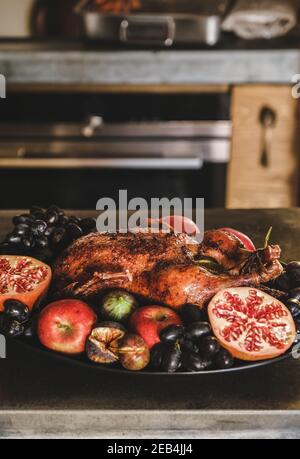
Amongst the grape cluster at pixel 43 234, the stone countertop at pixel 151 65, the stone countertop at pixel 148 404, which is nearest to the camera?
the stone countertop at pixel 148 404

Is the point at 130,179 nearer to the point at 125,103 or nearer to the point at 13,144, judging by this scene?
the point at 125,103

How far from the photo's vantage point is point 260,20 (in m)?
3.18

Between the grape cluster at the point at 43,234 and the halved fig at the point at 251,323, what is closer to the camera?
the halved fig at the point at 251,323

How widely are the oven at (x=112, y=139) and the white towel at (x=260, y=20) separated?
375 millimetres

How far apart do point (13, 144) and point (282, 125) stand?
120 cm

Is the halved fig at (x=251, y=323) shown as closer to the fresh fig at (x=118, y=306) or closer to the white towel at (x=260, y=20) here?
the fresh fig at (x=118, y=306)

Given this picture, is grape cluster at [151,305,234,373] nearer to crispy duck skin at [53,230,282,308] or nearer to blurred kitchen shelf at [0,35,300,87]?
crispy duck skin at [53,230,282,308]

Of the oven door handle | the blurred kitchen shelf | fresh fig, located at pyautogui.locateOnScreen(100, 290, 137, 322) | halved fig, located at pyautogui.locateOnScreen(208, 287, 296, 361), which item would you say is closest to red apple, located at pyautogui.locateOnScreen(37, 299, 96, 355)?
fresh fig, located at pyautogui.locateOnScreen(100, 290, 137, 322)

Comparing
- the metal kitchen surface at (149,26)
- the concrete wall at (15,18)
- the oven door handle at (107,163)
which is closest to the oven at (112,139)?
the oven door handle at (107,163)

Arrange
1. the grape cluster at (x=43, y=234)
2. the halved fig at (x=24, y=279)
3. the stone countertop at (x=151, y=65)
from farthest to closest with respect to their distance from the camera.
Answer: the stone countertop at (x=151, y=65) < the grape cluster at (x=43, y=234) < the halved fig at (x=24, y=279)

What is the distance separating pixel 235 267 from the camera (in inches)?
51.1

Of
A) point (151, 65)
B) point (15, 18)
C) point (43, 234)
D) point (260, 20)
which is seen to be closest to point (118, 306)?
point (43, 234)

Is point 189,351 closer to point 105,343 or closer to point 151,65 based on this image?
point 105,343

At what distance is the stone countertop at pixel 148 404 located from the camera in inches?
39.6
